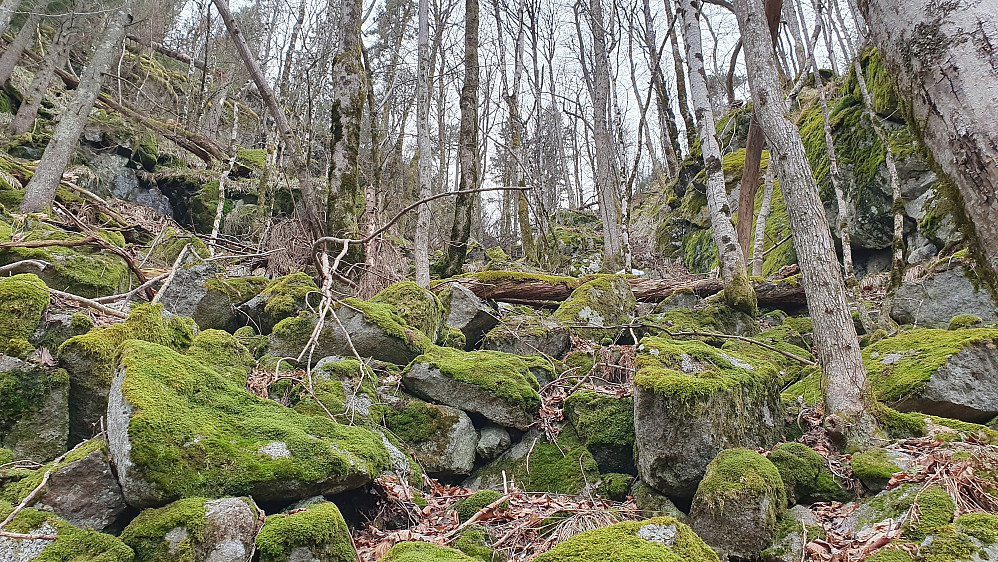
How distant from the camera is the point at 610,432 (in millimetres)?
4586

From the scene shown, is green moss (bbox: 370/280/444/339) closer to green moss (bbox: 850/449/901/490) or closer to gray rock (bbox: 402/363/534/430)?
gray rock (bbox: 402/363/534/430)

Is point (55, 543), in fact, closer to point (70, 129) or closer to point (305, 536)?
point (305, 536)

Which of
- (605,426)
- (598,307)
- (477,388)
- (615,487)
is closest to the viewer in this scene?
(615,487)

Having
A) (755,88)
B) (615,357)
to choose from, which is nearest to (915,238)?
(755,88)

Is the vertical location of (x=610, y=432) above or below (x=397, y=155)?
below

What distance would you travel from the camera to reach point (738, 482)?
3289 mm

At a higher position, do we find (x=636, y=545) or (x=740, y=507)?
(x=636, y=545)

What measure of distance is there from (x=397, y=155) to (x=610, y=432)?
15.1 metres

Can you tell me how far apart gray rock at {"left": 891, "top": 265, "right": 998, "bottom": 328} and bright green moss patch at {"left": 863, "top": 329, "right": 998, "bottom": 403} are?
166 centimetres

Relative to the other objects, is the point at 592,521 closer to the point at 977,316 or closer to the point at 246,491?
the point at 246,491

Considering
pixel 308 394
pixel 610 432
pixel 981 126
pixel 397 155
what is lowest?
pixel 610 432

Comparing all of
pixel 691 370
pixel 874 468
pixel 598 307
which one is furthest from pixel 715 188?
pixel 874 468

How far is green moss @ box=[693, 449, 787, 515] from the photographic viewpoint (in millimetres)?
3246

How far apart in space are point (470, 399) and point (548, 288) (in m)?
→ 4.37
